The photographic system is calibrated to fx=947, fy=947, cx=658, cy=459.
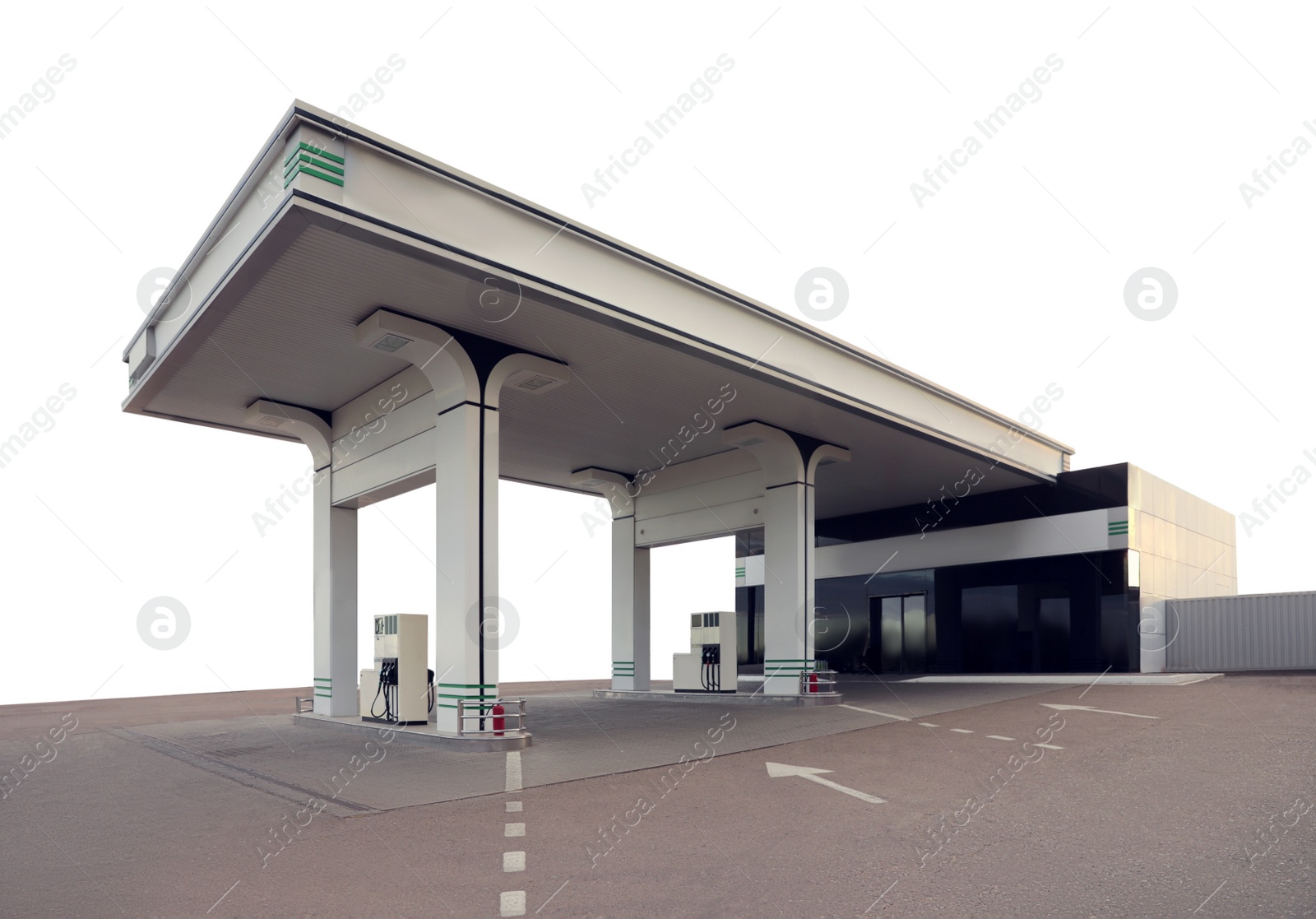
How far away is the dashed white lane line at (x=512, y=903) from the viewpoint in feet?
18.5

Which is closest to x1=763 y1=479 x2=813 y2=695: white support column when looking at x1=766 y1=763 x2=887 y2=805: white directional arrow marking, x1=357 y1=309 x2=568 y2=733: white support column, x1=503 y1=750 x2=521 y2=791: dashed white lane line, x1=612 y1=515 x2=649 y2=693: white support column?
x1=612 y1=515 x2=649 y2=693: white support column

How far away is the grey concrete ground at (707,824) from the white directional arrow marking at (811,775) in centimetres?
8

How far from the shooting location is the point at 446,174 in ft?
35.9

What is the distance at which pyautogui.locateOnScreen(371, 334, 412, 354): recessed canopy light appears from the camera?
13.3 meters

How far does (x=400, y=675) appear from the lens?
14891mm

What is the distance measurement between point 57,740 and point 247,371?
6.97 metres

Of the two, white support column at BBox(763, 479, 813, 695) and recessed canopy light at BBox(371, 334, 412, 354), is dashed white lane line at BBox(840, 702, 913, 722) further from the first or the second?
recessed canopy light at BBox(371, 334, 412, 354)

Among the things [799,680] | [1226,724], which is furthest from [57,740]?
[1226,724]

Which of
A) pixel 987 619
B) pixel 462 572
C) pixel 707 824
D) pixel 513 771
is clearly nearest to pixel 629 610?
pixel 987 619

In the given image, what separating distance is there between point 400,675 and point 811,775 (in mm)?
7535

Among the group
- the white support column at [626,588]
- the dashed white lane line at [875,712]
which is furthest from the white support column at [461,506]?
the white support column at [626,588]

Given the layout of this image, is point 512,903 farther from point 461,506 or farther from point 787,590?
point 787,590

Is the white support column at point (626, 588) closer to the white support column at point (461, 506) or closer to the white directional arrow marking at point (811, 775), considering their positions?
the white support column at point (461, 506)

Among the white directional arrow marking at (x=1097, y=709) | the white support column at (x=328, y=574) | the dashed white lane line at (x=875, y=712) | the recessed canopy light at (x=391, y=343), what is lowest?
the dashed white lane line at (x=875, y=712)
